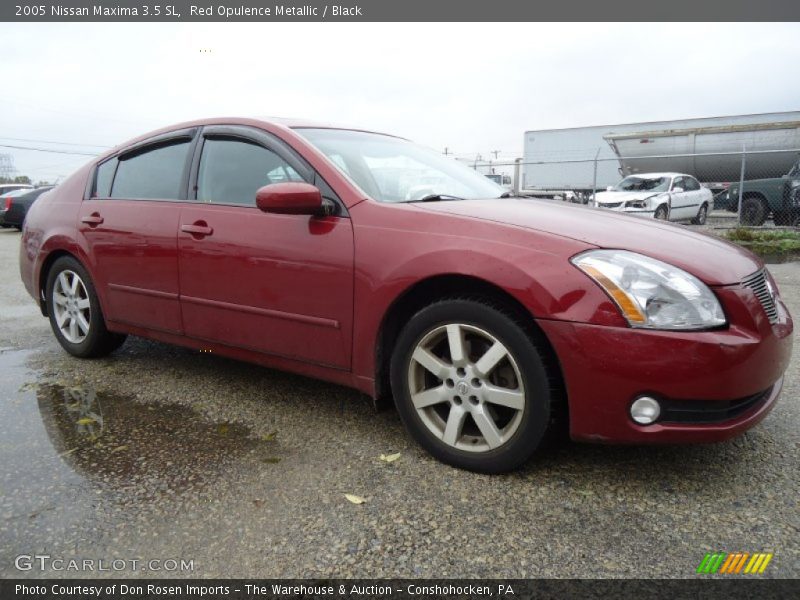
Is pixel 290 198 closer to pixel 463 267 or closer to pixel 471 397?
pixel 463 267

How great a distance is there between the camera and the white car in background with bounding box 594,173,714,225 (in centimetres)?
1455

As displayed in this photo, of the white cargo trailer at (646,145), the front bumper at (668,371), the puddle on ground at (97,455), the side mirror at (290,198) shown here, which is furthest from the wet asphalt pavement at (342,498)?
the white cargo trailer at (646,145)

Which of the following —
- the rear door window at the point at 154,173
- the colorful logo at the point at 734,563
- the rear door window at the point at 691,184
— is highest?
the rear door window at the point at 691,184

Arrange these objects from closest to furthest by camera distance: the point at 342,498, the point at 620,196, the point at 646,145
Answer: the point at 342,498, the point at 620,196, the point at 646,145

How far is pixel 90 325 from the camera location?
382 cm

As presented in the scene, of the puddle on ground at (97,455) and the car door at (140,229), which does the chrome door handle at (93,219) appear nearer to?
the car door at (140,229)

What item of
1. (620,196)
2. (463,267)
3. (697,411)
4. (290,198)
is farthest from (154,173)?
(620,196)

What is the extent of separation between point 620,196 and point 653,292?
45.0 feet

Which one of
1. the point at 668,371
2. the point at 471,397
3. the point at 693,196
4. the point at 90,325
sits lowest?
the point at 90,325

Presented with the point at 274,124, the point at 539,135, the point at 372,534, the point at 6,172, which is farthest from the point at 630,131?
the point at 6,172

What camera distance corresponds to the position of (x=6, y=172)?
48.4 m

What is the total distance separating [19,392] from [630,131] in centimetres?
1888

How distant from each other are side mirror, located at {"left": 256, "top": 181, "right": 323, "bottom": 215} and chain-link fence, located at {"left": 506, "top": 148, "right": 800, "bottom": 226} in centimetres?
1035

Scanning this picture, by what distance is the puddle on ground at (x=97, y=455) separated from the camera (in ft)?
7.10
